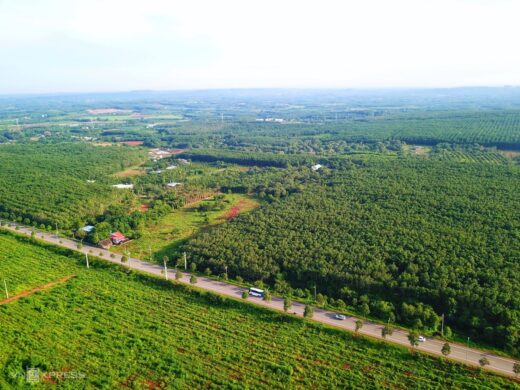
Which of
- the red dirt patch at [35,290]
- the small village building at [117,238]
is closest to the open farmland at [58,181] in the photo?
the small village building at [117,238]

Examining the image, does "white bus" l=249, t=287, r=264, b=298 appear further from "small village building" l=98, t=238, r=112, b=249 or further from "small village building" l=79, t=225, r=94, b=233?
"small village building" l=79, t=225, r=94, b=233

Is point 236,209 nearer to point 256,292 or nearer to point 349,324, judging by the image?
point 256,292

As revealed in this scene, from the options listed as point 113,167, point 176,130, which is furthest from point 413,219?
point 176,130

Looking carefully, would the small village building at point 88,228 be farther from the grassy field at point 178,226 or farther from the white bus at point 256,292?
the white bus at point 256,292

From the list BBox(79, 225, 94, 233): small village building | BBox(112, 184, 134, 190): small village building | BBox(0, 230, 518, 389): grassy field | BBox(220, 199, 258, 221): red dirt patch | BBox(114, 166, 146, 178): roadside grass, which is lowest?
BBox(114, 166, 146, 178): roadside grass

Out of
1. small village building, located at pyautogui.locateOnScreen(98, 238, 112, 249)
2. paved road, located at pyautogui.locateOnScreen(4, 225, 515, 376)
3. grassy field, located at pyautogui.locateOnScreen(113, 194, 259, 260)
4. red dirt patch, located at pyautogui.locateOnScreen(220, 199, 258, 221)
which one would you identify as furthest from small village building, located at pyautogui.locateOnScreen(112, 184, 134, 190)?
paved road, located at pyautogui.locateOnScreen(4, 225, 515, 376)

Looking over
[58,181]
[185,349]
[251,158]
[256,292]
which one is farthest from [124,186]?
[185,349]
